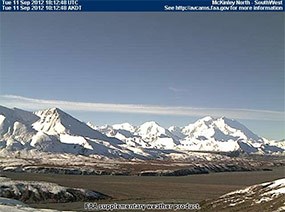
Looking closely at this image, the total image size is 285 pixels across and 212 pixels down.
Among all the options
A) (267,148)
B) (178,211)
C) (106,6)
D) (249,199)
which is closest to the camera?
(106,6)

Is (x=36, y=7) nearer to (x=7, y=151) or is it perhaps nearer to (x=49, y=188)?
(x=49, y=188)

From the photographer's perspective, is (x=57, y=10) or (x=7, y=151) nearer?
(x=57, y=10)

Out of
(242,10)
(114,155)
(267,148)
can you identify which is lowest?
(242,10)

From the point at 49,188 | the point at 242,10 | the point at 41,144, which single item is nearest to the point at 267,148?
the point at 41,144

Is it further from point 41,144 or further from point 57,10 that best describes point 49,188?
point 41,144

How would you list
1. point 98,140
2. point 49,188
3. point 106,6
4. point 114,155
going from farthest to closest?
point 98,140 → point 114,155 → point 49,188 → point 106,6

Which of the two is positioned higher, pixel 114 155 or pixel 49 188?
pixel 114 155
